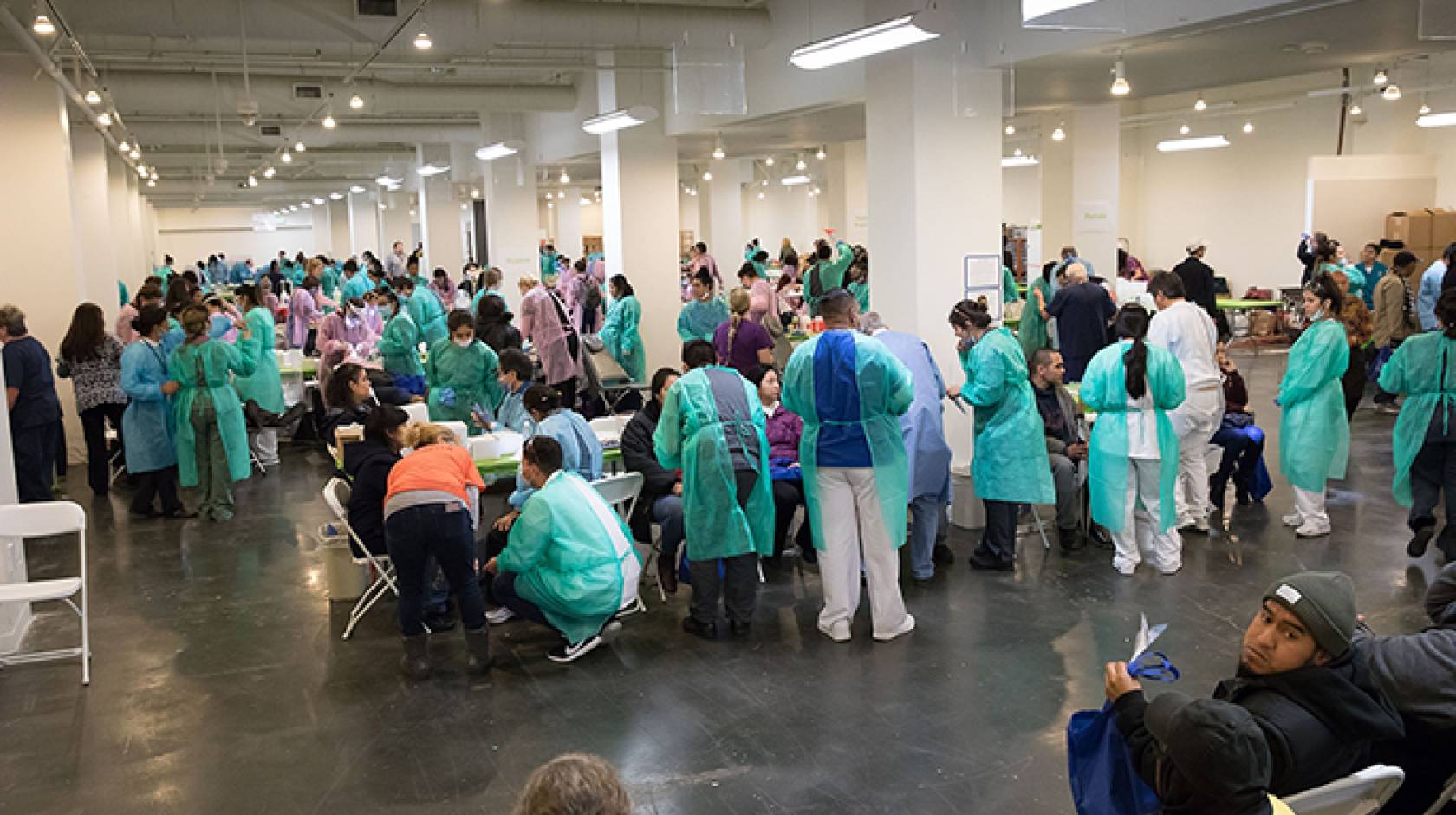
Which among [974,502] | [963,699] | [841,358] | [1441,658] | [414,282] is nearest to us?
[1441,658]

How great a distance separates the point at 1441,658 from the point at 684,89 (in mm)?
6667

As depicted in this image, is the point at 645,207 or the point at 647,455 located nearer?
the point at 647,455

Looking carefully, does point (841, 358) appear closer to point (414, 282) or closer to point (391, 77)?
point (414, 282)

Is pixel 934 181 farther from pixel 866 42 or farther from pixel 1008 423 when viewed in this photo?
pixel 1008 423

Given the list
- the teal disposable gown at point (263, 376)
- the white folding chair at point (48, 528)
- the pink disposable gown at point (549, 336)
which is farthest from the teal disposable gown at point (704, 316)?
the white folding chair at point (48, 528)

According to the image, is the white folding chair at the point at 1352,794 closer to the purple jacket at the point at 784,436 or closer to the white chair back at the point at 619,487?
the white chair back at the point at 619,487

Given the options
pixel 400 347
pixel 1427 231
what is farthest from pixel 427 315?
pixel 1427 231

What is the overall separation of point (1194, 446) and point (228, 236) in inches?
1640

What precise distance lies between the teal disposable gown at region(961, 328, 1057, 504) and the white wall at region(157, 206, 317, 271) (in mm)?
38890

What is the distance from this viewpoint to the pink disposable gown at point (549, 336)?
1027cm

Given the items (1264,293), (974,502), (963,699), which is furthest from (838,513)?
(1264,293)

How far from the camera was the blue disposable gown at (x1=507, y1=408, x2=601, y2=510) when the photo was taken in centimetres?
530

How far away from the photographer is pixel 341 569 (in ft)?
19.6

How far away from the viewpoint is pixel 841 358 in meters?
4.96
